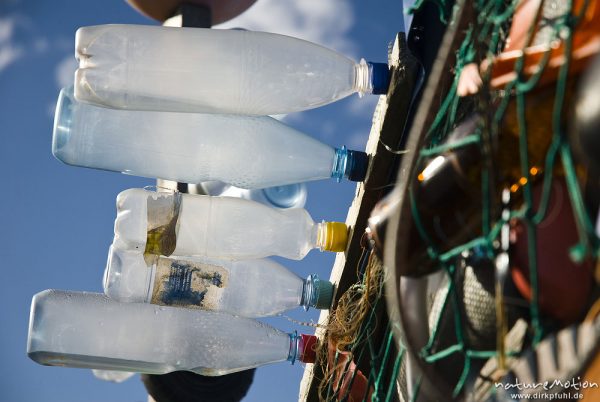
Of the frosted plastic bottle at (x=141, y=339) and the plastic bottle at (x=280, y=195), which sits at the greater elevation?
the plastic bottle at (x=280, y=195)

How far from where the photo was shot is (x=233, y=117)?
1.54 m

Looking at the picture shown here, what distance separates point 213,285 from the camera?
140 centimetres

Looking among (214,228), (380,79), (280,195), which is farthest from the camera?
(280,195)

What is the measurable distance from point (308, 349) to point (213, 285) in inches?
9.5

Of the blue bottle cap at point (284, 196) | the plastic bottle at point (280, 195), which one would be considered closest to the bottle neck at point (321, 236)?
the plastic bottle at point (280, 195)

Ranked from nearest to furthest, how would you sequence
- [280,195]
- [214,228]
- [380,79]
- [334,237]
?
[380,79] < [334,237] < [214,228] < [280,195]

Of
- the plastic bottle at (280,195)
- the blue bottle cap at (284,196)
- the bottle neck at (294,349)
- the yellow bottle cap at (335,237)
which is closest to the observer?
the yellow bottle cap at (335,237)

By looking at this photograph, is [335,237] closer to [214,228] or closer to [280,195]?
[214,228]

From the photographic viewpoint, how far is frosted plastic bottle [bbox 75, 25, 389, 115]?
1.39 metres

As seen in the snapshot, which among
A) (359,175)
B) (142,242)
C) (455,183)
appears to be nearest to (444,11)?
Answer: (359,175)

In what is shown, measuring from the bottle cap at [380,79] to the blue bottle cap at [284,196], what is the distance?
3.41 feet

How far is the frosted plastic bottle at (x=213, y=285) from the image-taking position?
54.0 inches

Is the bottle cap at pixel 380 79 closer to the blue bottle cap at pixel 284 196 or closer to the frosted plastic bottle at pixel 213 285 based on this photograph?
the frosted plastic bottle at pixel 213 285

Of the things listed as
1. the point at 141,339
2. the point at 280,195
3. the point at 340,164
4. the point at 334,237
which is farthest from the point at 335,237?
the point at 280,195
